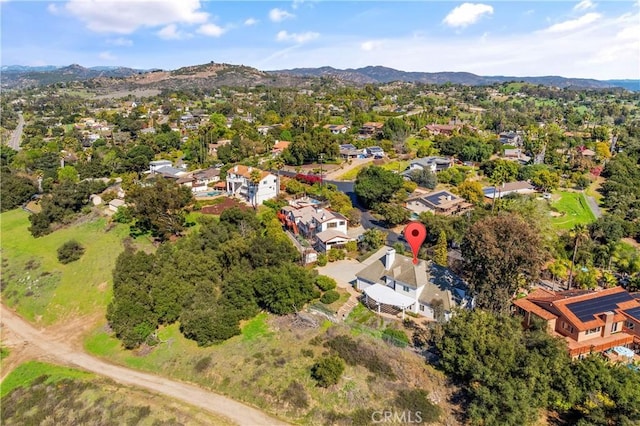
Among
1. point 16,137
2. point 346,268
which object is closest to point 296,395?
point 346,268

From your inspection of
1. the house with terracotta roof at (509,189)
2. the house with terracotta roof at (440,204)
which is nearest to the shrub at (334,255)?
the house with terracotta roof at (440,204)

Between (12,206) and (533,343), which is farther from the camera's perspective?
(12,206)

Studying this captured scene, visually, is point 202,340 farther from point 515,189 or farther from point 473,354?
point 515,189

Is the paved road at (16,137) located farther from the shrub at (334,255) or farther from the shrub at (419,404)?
the shrub at (419,404)

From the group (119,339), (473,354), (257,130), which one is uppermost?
(257,130)

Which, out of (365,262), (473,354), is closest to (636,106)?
(365,262)

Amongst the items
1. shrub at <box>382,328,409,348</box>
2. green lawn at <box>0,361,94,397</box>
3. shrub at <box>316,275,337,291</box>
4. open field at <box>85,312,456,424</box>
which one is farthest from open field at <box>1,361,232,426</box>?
shrub at <box>316,275,337,291</box>
